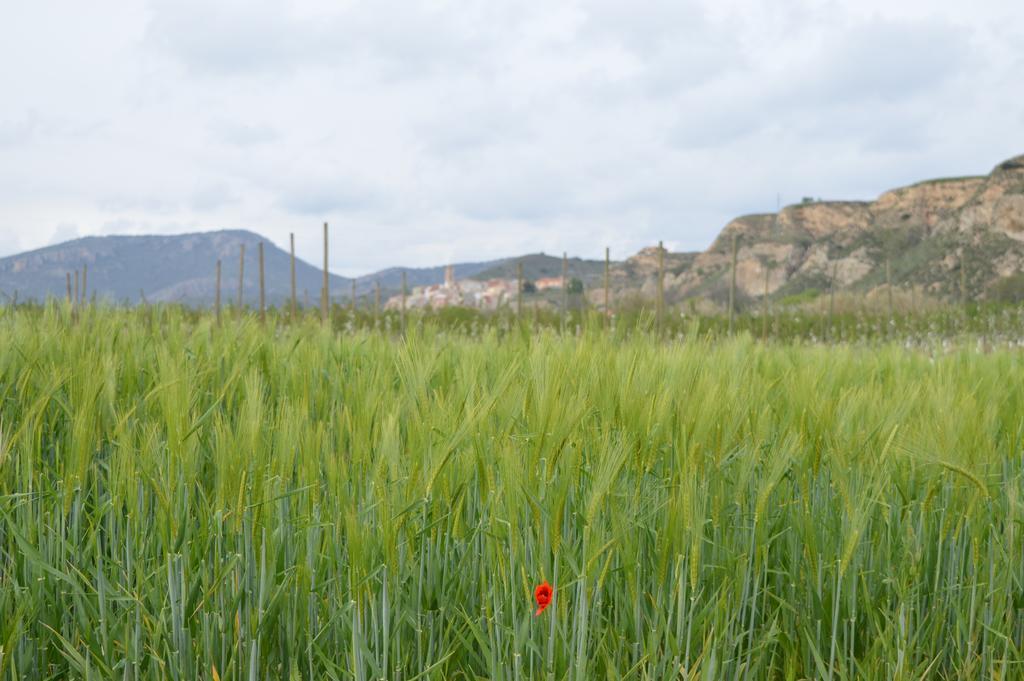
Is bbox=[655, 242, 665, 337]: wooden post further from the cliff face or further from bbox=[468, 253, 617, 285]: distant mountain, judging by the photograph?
bbox=[468, 253, 617, 285]: distant mountain

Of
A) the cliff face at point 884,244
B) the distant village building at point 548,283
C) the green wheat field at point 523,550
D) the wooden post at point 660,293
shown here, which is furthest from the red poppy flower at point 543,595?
the distant village building at point 548,283

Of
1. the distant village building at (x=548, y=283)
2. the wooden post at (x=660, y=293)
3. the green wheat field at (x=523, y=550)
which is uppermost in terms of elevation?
the distant village building at (x=548, y=283)

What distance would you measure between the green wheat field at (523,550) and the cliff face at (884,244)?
3153 cm

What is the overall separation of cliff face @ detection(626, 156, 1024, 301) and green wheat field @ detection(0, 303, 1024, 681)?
103ft

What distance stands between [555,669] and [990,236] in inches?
1882

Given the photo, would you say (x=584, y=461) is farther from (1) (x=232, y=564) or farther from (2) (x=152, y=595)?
(2) (x=152, y=595)

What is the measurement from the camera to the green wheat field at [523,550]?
114 cm

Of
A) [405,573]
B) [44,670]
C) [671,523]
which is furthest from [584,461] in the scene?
[44,670]

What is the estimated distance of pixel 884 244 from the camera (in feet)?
169

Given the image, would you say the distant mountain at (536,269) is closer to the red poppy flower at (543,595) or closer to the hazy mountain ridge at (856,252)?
the hazy mountain ridge at (856,252)

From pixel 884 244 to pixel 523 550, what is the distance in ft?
186

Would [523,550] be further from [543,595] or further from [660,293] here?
[660,293]

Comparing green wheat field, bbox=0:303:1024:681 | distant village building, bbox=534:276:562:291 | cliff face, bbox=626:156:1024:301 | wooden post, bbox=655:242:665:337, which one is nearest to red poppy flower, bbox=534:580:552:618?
green wheat field, bbox=0:303:1024:681

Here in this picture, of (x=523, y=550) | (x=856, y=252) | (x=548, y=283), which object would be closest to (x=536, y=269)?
(x=548, y=283)
